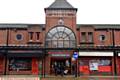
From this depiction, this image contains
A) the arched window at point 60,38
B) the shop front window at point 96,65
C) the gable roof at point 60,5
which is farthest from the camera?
the gable roof at point 60,5

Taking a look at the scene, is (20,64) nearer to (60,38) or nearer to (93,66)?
(60,38)

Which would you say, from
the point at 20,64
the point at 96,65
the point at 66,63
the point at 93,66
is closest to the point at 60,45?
the point at 66,63

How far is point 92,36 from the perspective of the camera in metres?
42.4

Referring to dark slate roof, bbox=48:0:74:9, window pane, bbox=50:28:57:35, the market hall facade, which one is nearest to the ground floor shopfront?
the market hall facade

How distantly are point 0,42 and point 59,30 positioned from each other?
9.38m

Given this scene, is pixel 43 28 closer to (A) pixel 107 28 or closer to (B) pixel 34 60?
(B) pixel 34 60

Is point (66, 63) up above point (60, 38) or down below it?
below

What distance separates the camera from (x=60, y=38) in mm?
41812

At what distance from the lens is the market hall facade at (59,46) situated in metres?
40.5

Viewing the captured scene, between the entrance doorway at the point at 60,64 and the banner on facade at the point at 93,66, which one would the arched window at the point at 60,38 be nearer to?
the entrance doorway at the point at 60,64

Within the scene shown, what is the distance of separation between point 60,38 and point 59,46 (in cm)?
130

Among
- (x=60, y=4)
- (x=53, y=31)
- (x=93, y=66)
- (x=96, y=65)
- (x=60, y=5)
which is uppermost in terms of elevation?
(x=60, y=4)

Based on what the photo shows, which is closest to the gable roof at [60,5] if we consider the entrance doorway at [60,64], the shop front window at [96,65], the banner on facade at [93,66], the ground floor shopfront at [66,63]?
the ground floor shopfront at [66,63]

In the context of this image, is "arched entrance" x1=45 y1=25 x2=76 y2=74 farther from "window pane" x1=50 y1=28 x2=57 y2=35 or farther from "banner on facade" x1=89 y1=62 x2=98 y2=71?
"banner on facade" x1=89 y1=62 x2=98 y2=71
